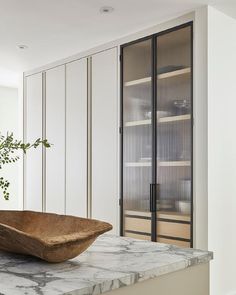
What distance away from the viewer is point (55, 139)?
4.96 meters

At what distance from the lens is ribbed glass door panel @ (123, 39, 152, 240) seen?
386 centimetres

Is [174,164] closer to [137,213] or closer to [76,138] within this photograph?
[137,213]

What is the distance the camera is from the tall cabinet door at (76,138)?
15.0 feet

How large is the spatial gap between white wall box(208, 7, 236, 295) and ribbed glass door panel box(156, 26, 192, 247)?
0.67 ft

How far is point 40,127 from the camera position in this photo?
17.2ft

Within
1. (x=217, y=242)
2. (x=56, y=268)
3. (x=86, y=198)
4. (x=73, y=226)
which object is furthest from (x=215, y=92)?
(x=56, y=268)

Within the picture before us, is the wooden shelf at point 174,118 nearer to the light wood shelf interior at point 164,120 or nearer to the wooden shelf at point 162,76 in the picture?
the light wood shelf interior at point 164,120

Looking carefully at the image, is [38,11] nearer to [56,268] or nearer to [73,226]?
[73,226]

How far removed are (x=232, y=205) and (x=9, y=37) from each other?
2621 mm

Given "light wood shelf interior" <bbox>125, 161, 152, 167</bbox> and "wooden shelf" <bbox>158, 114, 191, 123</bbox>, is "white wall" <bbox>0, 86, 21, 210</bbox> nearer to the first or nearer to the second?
"light wood shelf interior" <bbox>125, 161, 152, 167</bbox>

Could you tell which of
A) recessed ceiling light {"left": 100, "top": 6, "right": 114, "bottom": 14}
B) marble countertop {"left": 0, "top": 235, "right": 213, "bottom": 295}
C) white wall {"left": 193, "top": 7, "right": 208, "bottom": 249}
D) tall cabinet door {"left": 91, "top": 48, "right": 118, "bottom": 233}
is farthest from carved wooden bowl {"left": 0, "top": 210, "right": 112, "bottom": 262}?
tall cabinet door {"left": 91, "top": 48, "right": 118, "bottom": 233}

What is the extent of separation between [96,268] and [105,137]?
305 centimetres

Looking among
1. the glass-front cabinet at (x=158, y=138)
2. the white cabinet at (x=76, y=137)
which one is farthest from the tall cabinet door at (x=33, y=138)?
the glass-front cabinet at (x=158, y=138)

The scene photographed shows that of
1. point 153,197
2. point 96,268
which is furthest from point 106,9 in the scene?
point 96,268
